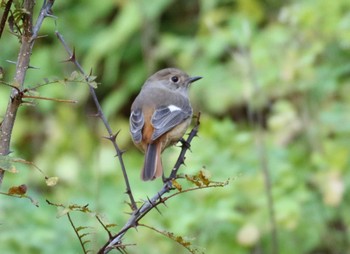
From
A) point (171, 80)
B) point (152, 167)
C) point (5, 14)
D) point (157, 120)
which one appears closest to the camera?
point (5, 14)

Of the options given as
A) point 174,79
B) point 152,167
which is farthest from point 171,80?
point 152,167

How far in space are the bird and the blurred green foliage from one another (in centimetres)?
23

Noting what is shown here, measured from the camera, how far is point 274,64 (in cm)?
444

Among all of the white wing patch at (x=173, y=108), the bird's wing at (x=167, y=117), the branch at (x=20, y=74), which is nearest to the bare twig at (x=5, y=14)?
the branch at (x=20, y=74)

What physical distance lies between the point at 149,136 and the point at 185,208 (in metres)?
0.99

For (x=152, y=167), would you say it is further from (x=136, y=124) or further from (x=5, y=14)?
(x=5, y=14)

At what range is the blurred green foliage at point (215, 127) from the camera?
3744mm

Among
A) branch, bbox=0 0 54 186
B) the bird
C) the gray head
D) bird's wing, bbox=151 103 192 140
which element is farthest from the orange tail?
branch, bbox=0 0 54 186

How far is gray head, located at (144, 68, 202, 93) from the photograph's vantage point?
345cm

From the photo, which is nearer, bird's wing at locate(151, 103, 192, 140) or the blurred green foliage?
bird's wing at locate(151, 103, 192, 140)

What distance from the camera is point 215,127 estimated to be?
3.79 metres

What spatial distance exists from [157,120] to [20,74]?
5.03 ft

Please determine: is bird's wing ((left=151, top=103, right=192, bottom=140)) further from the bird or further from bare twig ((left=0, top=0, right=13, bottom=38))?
bare twig ((left=0, top=0, right=13, bottom=38))

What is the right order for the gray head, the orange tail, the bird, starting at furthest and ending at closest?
the gray head, the bird, the orange tail
